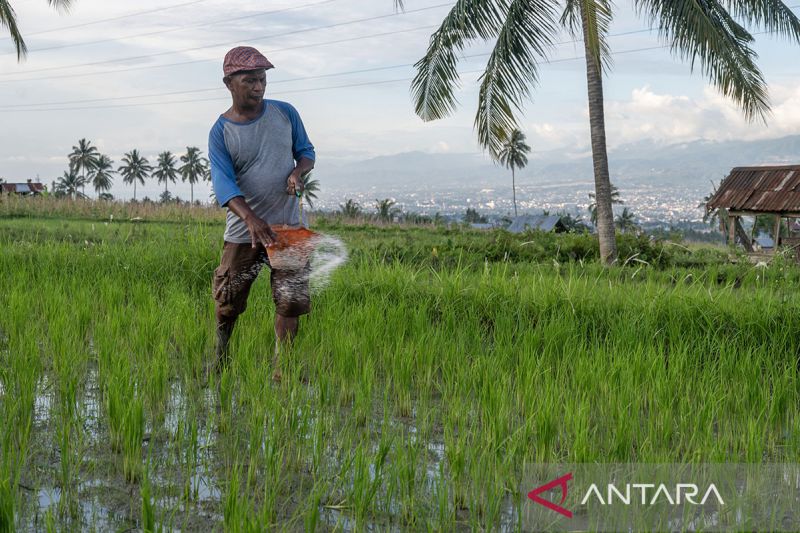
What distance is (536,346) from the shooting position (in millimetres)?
4551

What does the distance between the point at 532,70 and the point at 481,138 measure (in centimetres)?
117

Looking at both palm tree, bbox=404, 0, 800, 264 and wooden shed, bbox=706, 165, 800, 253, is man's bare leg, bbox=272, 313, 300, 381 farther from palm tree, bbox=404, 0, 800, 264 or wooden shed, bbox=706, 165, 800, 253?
wooden shed, bbox=706, 165, 800, 253

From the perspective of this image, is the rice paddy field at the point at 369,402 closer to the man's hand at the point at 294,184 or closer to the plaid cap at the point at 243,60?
the man's hand at the point at 294,184

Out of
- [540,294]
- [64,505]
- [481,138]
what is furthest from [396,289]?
[481,138]

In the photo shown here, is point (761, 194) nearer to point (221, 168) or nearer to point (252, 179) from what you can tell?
point (252, 179)

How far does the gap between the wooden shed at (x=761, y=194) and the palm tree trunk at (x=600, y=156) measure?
11573mm

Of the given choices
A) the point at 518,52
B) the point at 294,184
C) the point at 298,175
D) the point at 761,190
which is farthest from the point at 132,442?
the point at 761,190

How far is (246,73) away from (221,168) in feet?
1.58

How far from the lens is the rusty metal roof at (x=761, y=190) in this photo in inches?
862

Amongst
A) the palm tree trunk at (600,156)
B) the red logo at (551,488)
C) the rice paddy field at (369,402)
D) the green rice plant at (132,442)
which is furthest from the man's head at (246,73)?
the palm tree trunk at (600,156)

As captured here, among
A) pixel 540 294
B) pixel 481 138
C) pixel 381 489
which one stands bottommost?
pixel 381 489

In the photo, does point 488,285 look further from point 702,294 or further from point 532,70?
point 532,70

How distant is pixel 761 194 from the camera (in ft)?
74.2

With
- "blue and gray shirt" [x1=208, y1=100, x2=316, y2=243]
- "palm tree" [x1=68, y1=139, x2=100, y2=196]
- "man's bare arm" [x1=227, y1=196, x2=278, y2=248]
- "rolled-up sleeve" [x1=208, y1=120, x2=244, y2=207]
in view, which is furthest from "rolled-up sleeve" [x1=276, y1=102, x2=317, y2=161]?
"palm tree" [x1=68, y1=139, x2=100, y2=196]
